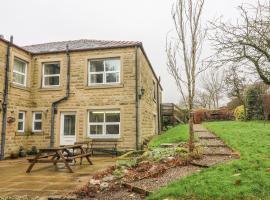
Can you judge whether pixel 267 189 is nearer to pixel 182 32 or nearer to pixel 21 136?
pixel 182 32

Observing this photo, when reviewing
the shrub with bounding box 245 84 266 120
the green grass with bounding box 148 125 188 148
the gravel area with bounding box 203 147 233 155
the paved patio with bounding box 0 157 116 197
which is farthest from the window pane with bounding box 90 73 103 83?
the shrub with bounding box 245 84 266 120

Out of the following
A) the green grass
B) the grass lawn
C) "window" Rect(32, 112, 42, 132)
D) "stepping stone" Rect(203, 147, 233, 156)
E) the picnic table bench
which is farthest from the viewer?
"window" Rect(32, 112, 42, 132)

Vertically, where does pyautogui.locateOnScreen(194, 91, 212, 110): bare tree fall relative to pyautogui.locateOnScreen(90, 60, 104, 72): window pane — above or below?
above

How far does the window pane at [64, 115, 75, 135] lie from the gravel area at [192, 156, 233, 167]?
9.19 m

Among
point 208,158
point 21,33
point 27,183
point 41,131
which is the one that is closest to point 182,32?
point 208,158

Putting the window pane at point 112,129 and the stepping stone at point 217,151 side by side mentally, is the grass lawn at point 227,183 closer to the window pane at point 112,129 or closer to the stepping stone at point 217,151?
the stepping stone at point 217,151

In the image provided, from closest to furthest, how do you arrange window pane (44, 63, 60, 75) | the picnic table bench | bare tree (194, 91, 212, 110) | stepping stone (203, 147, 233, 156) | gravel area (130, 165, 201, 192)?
gravel area (130, 165, 201, 192) < stepping stone (203, 147, 233, 156) < the picnic table bench < window pane (44, 63, 60, 75) < bare tree (194, 91, 212, 110)

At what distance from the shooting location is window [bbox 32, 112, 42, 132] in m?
16.2

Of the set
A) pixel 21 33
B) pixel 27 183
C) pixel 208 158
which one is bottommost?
pixel 27 183

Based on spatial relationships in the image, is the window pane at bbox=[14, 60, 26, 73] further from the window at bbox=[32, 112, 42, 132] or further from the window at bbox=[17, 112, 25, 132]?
the window at bbox=[32, 112, 42, 132]

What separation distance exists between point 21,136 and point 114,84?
607cm

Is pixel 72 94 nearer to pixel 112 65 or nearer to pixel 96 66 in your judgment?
pixel 96 66

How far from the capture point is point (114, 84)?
15.3 meters

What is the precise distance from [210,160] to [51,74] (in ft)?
38.4
